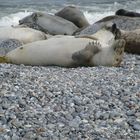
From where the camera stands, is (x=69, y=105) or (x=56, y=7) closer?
(x=69, y=105)

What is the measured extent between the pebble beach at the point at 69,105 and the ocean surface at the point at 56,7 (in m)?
12.6

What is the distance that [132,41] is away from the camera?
8.69 m

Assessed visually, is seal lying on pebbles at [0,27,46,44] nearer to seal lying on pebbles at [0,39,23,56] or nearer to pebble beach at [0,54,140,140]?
seal lying on pebbles at [0,39,23,56]

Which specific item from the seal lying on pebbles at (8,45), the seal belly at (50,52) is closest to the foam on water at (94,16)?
the seal lying on pebbles at (8,45)

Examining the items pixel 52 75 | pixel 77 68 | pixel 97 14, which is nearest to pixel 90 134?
pixel 52 75

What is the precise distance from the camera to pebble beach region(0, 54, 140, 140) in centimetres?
425

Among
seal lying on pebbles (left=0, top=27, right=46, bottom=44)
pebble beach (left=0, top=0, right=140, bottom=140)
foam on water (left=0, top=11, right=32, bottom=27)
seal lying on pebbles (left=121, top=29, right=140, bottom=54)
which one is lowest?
foam on water (left=0, top=11, right=32, bottom=27)

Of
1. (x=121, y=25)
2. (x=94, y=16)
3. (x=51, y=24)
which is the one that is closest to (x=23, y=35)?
(x=51, y=24)

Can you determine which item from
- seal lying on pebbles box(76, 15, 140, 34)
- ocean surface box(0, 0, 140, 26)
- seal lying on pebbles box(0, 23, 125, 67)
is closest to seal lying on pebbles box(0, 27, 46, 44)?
seal lying on pebbles box(76, 15, 140, 34)

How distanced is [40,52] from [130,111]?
3048 mm

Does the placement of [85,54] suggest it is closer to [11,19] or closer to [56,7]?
[11,19]

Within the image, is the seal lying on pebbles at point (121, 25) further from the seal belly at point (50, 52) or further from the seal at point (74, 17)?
the seal belly at point (50, 52)

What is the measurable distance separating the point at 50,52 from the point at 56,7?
15.2 metres

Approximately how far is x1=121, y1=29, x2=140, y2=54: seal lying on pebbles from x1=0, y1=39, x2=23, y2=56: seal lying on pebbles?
204 cm
